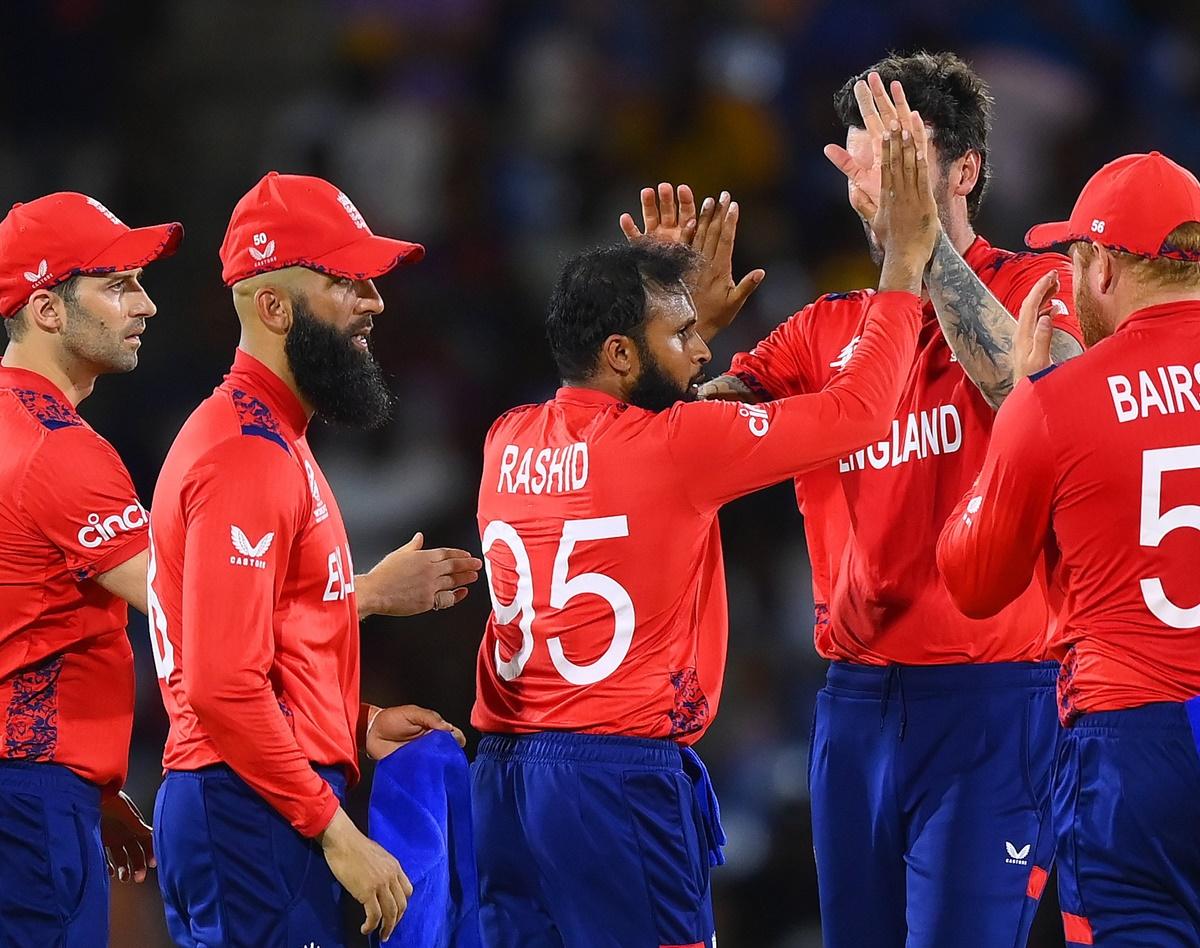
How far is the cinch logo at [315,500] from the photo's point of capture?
13.4 feet

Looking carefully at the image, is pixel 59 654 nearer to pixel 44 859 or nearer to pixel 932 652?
pixel 44 859

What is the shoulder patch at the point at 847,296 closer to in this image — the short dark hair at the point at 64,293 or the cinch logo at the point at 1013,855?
the cinch logo at the point at 1013,855

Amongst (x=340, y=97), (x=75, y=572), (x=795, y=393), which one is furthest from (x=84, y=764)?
(x=340, y=97)

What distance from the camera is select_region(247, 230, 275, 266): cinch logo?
4.30 metres

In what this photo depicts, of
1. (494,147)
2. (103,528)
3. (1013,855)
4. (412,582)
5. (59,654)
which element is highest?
(494,147)

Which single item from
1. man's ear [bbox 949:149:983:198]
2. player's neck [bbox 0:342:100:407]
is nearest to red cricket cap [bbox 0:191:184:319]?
player's neck [bbox 0:342:100:407]

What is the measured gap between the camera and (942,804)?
4.45 metres

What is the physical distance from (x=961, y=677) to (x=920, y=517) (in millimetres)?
434

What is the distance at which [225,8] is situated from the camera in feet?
34.0

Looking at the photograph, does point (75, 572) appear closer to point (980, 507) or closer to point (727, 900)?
point (980, 507)

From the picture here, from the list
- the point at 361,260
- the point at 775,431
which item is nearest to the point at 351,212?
the point at 361,260

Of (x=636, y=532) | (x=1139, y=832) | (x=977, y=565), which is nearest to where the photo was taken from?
(x=1139, y=832)

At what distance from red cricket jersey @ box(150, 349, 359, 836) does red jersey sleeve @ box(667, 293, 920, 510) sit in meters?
0.90

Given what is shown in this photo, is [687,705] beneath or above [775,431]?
beneath
